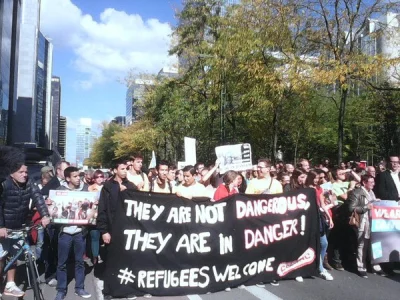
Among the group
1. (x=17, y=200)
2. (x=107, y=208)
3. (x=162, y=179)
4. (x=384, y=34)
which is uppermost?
(x=384, y=34)

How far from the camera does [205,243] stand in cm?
606

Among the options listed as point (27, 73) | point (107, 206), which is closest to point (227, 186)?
point (107, 206)

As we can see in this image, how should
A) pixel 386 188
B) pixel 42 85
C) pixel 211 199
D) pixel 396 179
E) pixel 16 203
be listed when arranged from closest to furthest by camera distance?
pixel 16 203
pixel 211 199
pixel 386 188
pixel 396 179
pixel 42 85

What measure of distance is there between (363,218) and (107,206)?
4.26 meters

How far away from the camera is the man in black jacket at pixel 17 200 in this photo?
5.41m

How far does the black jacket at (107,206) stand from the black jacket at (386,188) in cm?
502

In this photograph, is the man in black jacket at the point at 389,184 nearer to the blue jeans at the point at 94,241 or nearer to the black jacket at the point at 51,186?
the blue jeans at the point at 94,241

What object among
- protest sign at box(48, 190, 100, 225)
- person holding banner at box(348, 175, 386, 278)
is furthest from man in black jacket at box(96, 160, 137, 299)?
person holding banner at box(348, 175, 386, 278)

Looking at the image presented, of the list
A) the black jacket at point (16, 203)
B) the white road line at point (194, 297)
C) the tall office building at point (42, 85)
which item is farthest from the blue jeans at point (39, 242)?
the tall office building at point (42, 85)

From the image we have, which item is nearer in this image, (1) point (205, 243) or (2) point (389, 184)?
(1) point (205, 243)

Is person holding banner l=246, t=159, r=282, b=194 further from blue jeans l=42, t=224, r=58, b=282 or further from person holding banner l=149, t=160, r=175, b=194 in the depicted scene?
blue jeans l=42, t=224, r=58, b=282

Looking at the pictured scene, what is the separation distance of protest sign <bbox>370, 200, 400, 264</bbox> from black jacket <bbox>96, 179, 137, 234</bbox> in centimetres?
430

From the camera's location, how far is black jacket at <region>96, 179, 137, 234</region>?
5.74 meters

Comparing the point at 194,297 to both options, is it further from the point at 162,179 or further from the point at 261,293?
the point at 162,179
